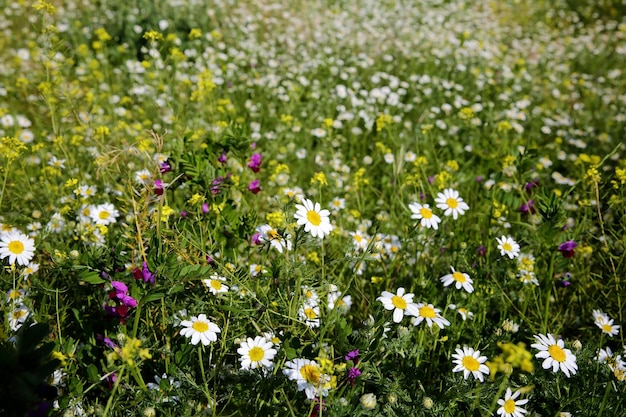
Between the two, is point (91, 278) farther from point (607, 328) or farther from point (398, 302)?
point (607, 328)

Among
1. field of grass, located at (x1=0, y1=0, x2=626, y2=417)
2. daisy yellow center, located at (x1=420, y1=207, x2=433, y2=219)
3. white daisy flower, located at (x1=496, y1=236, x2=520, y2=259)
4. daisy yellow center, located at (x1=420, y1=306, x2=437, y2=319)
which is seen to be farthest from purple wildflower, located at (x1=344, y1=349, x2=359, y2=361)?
white daisy flower, located at (x1=496, y1=236, x2=520, y2=259)

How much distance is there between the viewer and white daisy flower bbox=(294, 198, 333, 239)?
1.40 m

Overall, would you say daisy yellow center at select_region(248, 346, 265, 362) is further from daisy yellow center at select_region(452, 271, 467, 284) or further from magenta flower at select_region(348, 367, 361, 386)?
daisy yellow center at select_region(452, 271, 467, 284)

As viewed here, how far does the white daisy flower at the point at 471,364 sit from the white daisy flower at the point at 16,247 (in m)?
1.43

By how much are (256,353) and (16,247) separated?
901mm

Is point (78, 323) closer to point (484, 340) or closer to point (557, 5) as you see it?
point (484, 340)

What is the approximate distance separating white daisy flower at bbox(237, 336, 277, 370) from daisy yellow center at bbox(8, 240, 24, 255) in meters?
0.83

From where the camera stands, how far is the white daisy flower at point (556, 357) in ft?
4.77

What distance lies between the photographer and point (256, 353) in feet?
4.72

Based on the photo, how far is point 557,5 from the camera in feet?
24.2

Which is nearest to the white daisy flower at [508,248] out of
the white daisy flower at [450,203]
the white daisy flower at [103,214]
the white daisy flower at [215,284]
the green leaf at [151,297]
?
the white daisy flower at [450,203]

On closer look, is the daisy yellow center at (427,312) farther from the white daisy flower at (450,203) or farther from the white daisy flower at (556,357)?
the white daisy flower at (450,203)

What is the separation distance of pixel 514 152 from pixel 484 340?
46.8 inches

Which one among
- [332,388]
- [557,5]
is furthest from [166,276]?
[557,5]
